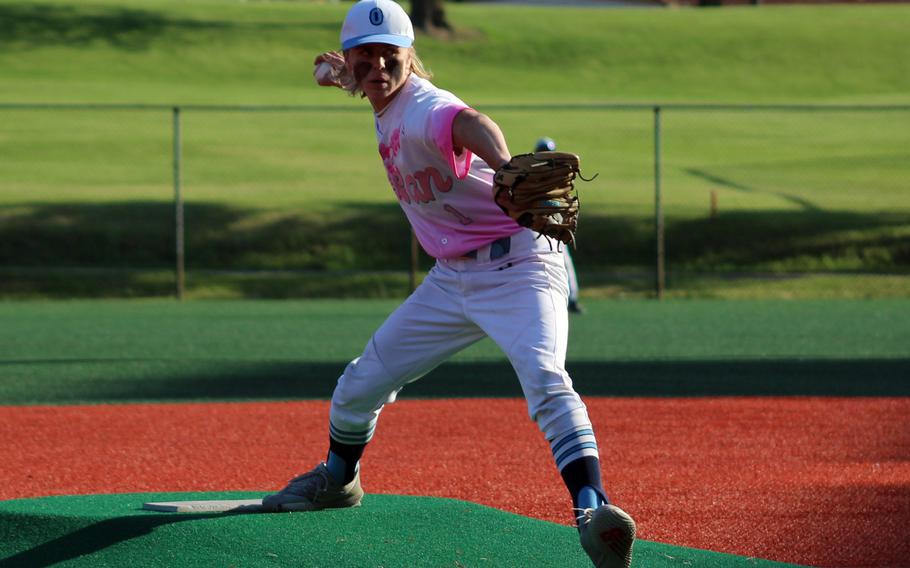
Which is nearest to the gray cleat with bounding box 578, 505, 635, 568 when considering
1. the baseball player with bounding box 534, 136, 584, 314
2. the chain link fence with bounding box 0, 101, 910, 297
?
the baseball player with bounding box 534, 136, 584, 314

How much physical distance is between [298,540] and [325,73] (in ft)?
6.99

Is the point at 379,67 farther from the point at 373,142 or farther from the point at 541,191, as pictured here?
the point at 373,142

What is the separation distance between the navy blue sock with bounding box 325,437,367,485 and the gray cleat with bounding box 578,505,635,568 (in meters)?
1.50

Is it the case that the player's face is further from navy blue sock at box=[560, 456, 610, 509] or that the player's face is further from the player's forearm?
navy blue sock at box=[560, 456, 610, 509]

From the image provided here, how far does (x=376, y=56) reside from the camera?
5398mm

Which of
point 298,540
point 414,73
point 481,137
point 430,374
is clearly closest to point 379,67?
point 414,73

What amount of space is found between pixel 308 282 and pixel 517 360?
14.9 meters

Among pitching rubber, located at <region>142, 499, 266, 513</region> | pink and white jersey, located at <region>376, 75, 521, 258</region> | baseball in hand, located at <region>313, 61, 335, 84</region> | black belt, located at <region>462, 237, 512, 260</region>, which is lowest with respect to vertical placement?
pitching rubber, located at <region>142, 499, 266, 513</region>

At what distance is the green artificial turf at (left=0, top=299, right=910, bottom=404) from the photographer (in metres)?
10.9

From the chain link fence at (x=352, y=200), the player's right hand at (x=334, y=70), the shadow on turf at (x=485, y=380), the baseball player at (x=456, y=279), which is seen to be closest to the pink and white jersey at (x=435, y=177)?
the baseball player at (x=456, y=279)

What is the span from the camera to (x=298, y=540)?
5.46 meters

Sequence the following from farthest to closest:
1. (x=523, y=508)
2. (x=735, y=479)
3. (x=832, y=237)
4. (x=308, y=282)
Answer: (x=832, y=237), (x=308, y=282), (x=735, y=479), (x=523, y=508)

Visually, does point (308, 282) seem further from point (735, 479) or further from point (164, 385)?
point (735, 479)

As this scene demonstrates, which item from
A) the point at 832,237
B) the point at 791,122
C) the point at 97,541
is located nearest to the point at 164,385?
the point at 97,541
